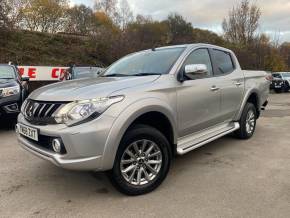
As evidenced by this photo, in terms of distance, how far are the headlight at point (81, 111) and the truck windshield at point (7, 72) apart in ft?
16.3

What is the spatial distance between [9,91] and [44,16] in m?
26.5

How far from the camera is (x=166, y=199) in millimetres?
3385

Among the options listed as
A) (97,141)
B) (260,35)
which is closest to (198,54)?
(97,141)

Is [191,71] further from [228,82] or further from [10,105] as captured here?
[10,105]

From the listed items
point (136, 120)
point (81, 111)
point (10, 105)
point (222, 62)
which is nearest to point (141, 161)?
point (136, 120)

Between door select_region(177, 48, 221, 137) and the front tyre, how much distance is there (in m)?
0.49

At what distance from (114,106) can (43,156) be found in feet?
3.01

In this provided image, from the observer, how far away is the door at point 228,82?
4.89 meters

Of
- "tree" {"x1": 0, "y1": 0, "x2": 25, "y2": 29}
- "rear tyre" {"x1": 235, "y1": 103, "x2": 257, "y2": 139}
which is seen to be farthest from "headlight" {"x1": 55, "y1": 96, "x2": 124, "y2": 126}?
"tree" {"x1": 0, "y1": 0, "x2": 25, "y2": 29}

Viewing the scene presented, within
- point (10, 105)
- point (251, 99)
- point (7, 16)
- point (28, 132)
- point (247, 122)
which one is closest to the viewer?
point (28, 132)

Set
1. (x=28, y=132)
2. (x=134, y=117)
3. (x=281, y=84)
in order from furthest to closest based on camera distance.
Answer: (x=281, y=84), (x=28, y=132), (x=134, y=117)

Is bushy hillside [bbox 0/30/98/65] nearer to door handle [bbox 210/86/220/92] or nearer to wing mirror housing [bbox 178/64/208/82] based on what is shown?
door handle [bbox 210/86/220/92]

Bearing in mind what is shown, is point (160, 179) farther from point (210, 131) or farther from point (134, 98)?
point (210, 131)

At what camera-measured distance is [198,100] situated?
4207 millimetres
